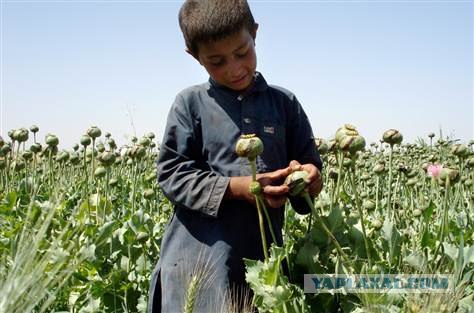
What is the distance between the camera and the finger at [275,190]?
1.83 m

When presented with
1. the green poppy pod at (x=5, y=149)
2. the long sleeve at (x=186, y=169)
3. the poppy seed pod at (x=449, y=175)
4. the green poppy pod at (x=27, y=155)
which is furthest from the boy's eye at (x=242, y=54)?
the green poppy pod at (x=27, y=155)

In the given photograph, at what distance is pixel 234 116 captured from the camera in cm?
227

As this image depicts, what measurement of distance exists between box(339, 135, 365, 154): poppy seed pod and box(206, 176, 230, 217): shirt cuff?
44 cm

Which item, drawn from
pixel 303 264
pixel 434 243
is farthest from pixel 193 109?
pixel 434 243

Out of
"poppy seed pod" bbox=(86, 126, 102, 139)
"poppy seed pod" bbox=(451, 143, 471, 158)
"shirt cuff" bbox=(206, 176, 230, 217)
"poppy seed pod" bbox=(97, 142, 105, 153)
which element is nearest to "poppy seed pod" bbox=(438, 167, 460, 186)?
"poppy seed pod" bbox=(451, 143, 471, 158)

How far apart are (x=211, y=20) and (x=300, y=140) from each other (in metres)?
0.63

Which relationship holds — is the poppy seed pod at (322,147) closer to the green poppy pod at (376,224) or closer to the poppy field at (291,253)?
the poppy field at (291,253)

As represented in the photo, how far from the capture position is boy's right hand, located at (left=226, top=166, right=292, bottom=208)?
1870mm

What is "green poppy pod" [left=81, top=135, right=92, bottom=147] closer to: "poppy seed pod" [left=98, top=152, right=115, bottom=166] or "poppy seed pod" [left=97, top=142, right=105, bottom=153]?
"poppy seed pod" [left=98, top=152, right=115, bottom=166]

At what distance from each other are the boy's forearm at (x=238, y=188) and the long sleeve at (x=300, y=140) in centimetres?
40

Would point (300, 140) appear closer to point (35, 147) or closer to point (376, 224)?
point (376, 224)

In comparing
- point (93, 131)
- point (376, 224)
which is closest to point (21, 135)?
point (93, 131)

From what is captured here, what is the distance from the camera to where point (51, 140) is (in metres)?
3.71

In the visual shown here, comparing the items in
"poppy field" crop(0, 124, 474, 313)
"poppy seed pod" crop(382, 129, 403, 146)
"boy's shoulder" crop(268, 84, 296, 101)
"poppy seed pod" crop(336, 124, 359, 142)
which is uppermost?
"boy's shoulder" crop(268, 84, 296, 101)
